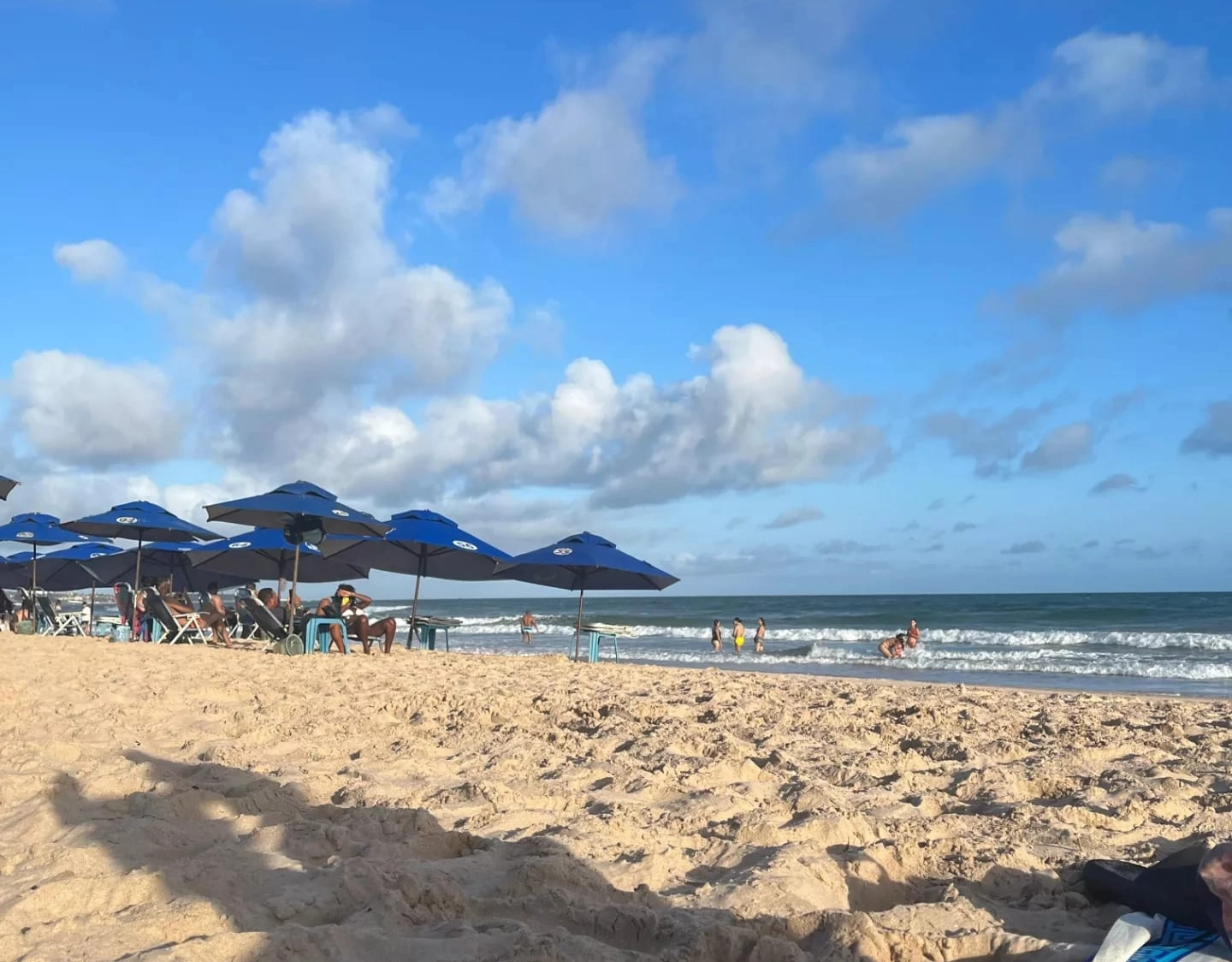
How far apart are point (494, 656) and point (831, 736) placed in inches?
245

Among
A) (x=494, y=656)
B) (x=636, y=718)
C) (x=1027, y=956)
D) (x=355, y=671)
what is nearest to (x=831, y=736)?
(x=636, y=718)

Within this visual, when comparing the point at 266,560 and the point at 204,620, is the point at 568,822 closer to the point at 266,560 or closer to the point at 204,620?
the point at 204,620

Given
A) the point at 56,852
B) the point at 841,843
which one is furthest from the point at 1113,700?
the point at 56,852

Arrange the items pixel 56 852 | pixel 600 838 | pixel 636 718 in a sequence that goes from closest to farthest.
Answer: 1. pixel 56 852
2. pixel 600 838
3. pixel 636 718

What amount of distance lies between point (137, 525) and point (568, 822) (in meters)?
10.7

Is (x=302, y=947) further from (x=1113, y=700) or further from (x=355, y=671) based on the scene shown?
(x=1113, y=700)

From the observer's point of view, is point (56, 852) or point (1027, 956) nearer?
point (1027, 956)

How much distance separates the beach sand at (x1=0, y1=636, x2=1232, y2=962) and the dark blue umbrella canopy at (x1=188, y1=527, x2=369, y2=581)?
6737mm

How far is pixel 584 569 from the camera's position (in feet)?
42.4

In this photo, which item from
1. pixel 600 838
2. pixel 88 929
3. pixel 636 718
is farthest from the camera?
pixel 636 718

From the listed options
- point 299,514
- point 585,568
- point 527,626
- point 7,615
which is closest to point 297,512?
point 299,514

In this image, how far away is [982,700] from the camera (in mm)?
6805

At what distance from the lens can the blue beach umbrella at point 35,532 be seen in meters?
14.7

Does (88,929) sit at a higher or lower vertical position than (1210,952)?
lower
